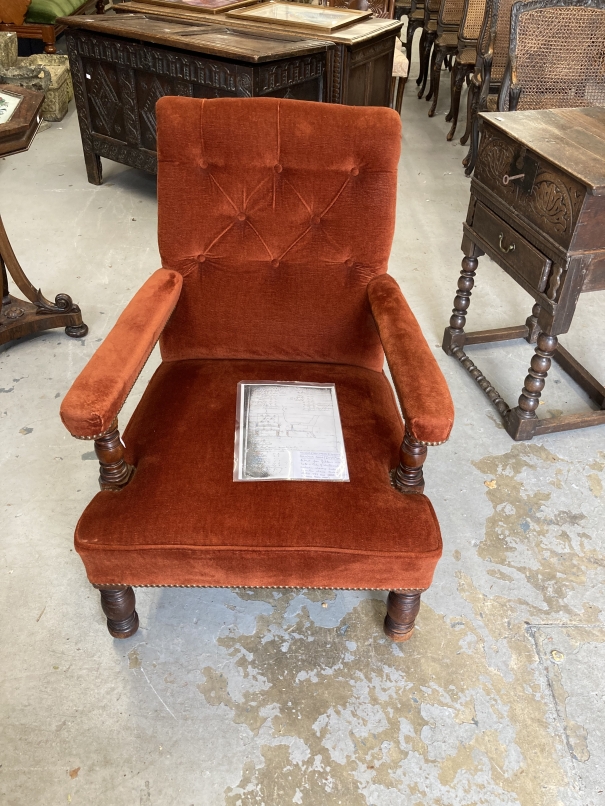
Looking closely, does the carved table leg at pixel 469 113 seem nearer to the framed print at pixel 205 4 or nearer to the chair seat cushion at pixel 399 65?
the chair seat cushion at pixel 399 65

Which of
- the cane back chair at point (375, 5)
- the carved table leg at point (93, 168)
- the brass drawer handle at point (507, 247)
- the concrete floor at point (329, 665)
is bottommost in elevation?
the concrete floor at point (329, 665)

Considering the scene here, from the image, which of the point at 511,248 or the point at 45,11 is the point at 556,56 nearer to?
the point at 511,248

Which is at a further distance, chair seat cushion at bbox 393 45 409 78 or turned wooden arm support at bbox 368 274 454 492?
chair seat cushion at bbox 393 45 409 78

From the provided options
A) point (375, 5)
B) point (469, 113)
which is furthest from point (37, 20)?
point (469, 113)

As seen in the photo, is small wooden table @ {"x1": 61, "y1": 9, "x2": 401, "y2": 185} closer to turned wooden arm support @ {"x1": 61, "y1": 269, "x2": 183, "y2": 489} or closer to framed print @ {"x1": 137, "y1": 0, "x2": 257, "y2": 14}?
framed print @ {"x1": 137, "y1": 0, "x2": 257, "y2": 14}

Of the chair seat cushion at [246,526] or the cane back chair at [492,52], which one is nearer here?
the chair seat cushion at [246,526]

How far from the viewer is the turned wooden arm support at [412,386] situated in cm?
116

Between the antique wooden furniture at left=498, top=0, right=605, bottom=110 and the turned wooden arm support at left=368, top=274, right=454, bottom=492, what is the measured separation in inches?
59.1

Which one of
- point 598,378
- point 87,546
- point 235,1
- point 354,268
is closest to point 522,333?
point 598,378

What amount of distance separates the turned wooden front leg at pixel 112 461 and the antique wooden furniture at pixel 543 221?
3.99ft

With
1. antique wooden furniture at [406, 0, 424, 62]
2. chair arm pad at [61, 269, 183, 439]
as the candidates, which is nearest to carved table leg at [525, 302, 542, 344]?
chair arm pad at [61, 269, 183, 439]

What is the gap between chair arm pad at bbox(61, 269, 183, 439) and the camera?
1133 millimetres

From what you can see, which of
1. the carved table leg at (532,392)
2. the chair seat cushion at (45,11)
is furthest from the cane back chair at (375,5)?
the carved table leg at (532,392)

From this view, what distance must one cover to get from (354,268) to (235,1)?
→ 9.31 feet
